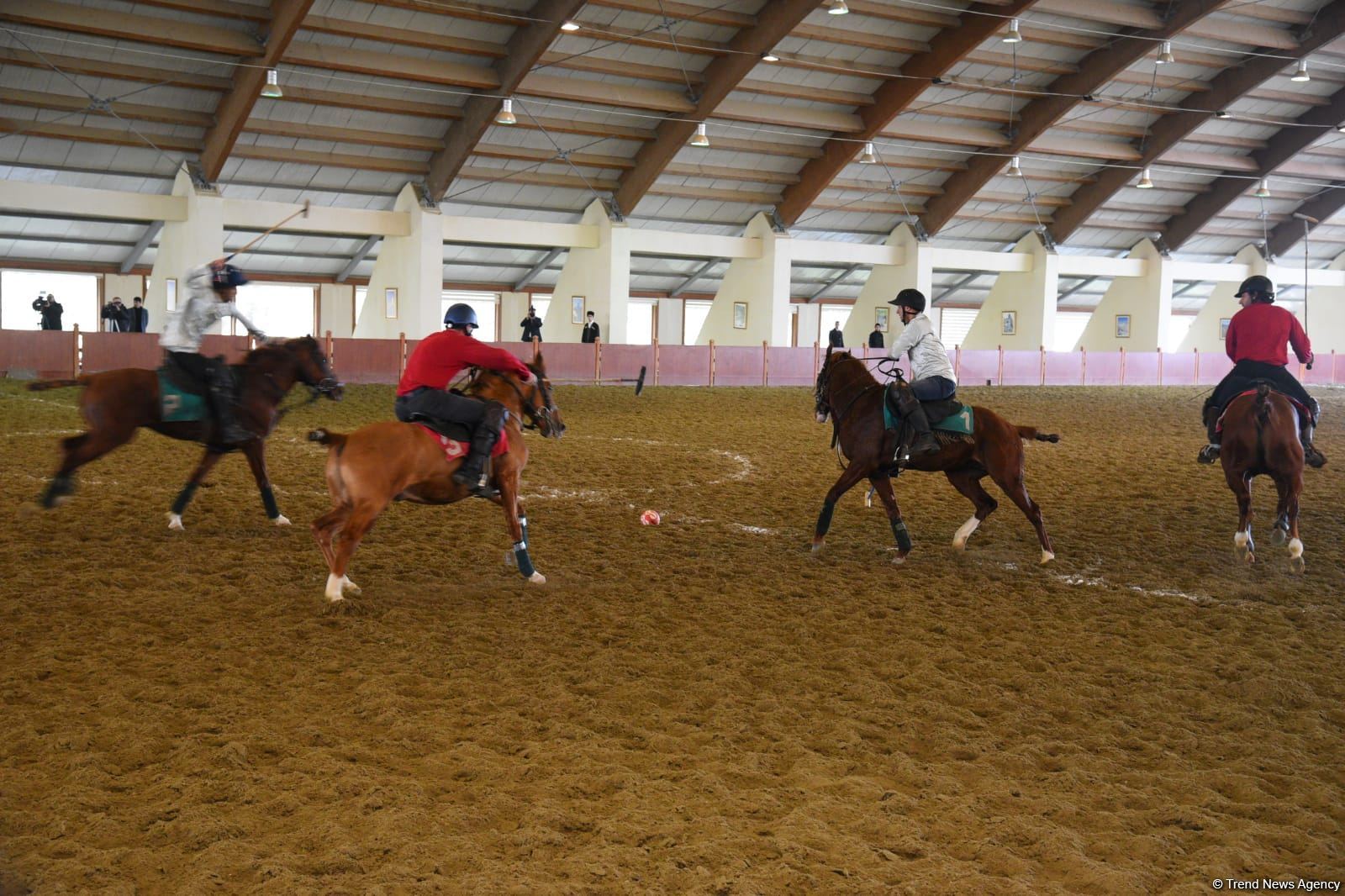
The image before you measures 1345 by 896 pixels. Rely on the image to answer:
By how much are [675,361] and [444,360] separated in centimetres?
2025

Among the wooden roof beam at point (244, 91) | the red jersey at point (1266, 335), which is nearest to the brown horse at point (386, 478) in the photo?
the red jersey at point (1266, 335)

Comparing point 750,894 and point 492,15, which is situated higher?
point 492,15

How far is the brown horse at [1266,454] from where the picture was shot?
8.57 meters

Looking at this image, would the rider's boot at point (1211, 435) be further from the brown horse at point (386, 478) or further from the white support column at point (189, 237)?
the white support column at point (189, 237)

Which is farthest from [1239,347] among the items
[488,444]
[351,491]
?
[351,491]

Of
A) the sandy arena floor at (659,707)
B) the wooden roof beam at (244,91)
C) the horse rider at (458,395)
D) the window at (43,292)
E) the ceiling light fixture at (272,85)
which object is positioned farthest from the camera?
the window at (43,292)

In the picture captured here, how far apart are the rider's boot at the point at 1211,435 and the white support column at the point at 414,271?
21.5 meters

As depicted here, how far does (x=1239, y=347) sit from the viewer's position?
9.31 metres

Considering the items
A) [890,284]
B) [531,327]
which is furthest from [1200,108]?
[531,327]

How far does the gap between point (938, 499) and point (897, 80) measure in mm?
19537

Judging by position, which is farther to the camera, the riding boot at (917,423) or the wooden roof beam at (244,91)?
the wooden roof beam at (244,91)

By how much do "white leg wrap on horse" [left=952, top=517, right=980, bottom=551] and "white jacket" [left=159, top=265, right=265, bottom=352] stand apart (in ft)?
18.9

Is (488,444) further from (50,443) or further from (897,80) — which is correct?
(897,80)

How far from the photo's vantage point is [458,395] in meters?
7.06
